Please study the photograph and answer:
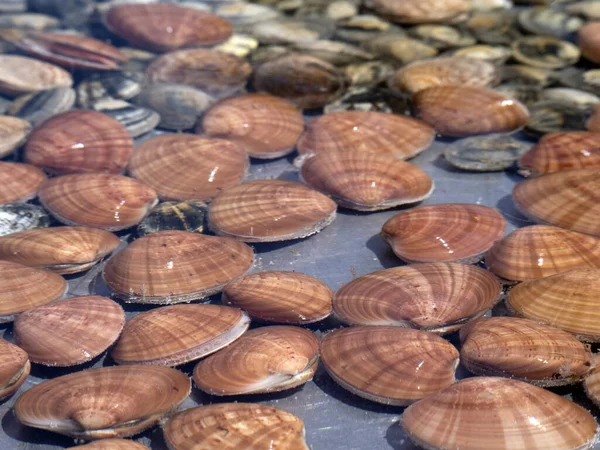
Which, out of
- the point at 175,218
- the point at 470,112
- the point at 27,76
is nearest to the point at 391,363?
the point at 175,218

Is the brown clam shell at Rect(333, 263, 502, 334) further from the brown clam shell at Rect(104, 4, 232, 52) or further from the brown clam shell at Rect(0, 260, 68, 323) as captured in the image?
the brown clam shell at Rect(104, 4, 232, 52)

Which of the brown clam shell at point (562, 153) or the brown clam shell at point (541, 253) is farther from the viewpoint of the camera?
the brown clam shell at point (562, 153)

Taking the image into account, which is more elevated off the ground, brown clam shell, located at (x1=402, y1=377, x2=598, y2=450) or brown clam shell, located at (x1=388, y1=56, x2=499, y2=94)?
brown clam shell, located at (x1=388, y1=56, x2=499, y2=94)

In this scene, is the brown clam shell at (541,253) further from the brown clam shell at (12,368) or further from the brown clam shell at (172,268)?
the brown clam shell at (12,368)

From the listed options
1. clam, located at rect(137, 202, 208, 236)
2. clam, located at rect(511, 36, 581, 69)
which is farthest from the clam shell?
clam, located at rect(511, 36, 581, 69)

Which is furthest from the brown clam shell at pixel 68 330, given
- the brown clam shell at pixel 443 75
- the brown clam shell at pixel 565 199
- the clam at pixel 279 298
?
the brown clam shell at pixel 443 75

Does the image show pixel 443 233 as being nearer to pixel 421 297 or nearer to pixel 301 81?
pixel 421 297
